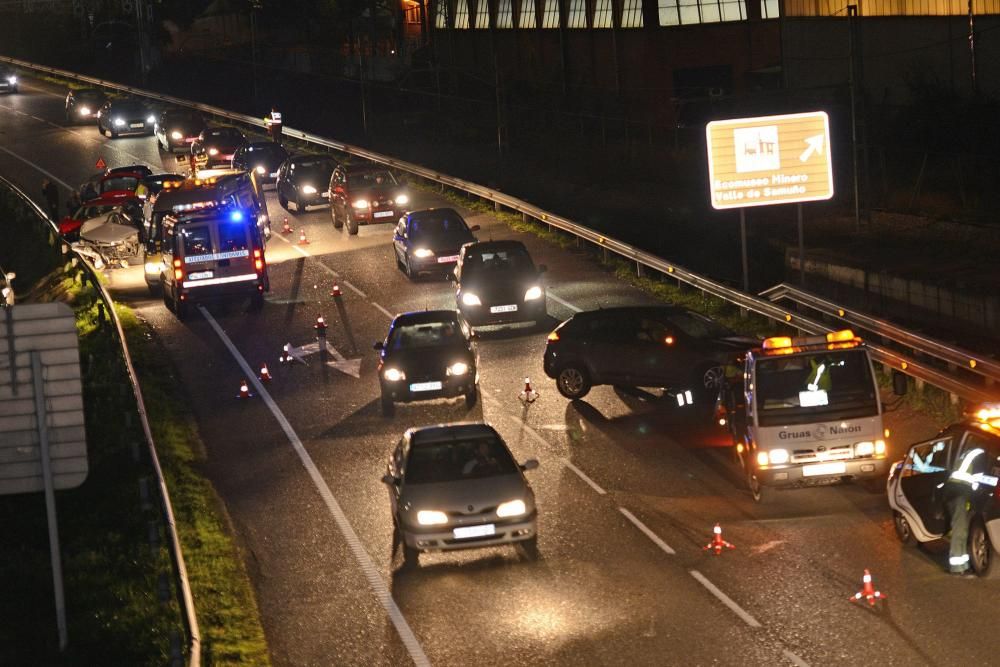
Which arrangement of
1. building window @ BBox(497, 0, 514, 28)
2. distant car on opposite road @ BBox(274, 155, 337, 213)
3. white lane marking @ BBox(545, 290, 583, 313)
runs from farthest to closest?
1. building window @ BBox(497, 0, 514, 28)
2. distant car on opposite road @ BBox(274, 155, 337, 213)
3. white lane marking @ BBox(545, 290, 583, 313)

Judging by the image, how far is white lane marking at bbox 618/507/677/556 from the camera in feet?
57.9

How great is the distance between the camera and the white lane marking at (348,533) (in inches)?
595

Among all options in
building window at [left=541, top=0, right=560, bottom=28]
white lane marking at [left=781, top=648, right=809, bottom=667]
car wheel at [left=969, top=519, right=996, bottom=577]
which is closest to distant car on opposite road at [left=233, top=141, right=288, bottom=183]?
building window at [left=541, top=0, right=560, bottom=28]

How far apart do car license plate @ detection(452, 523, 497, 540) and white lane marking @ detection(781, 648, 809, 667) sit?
402 cm

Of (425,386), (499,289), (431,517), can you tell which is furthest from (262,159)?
(431,517)

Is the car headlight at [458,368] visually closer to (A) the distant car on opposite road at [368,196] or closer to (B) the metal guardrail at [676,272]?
(B) the metal guardrail at [676,272]

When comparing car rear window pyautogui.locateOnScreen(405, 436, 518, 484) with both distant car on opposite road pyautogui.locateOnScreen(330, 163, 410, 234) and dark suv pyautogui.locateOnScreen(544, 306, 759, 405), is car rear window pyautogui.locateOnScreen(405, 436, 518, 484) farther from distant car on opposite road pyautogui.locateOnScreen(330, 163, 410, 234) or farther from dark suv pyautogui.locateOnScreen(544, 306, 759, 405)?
distant car on opposite road pyautogui.locateOnScreen(330, 163, 410, 234)

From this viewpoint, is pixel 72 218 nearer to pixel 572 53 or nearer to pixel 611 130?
pixel 611 130

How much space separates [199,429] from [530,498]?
9.22 metres

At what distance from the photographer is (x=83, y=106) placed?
73500 mm

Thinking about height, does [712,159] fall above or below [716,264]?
above

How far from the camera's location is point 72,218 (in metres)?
45.1

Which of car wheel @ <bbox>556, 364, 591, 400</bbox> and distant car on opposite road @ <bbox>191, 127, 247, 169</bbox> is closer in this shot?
car wheel @ <bbox>556, 364, 591, 400</bbox>

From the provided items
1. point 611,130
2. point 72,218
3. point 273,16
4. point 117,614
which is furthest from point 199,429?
point 273,16
